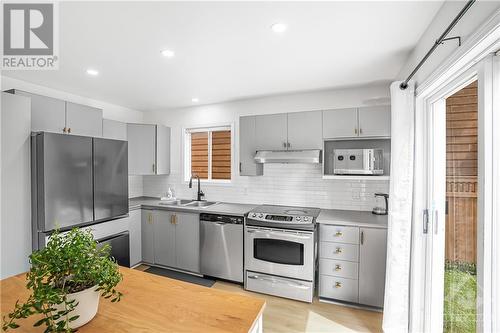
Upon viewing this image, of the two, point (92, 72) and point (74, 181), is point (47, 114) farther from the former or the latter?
point (74, 181)

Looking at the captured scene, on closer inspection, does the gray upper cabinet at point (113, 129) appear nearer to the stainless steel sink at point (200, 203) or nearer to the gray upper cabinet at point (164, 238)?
the gray upper cabinet at point (164, 238)

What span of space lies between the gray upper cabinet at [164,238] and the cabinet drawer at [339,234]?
202 cm

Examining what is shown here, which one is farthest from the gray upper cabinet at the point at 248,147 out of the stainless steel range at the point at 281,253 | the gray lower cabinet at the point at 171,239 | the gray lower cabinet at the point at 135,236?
the gray lower cabinet at the point at 135,236

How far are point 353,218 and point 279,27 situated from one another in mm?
2102

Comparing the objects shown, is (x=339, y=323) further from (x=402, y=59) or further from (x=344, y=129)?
(x=402, y=59)

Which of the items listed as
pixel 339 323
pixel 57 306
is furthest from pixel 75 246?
pixel 339 323

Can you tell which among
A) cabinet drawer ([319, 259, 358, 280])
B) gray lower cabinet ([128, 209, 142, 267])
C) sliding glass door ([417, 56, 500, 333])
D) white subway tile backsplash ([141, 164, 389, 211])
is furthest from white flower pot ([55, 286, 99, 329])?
white subway tile backsplash ([141, 164, 389, 211])

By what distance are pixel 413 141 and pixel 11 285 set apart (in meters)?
2.73

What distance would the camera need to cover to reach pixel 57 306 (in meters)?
0.80

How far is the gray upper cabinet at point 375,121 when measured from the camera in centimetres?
271

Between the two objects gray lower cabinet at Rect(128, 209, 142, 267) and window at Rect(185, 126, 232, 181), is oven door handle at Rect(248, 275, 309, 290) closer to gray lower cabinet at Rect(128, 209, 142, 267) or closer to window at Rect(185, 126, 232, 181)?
window at Rect(185, 126, 232, 181)

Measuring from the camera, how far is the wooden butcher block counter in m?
0.88

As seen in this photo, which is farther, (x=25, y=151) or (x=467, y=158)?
(x=25, y=151)

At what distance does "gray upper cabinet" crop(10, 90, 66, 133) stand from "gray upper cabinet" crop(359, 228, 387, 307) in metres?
3.55
